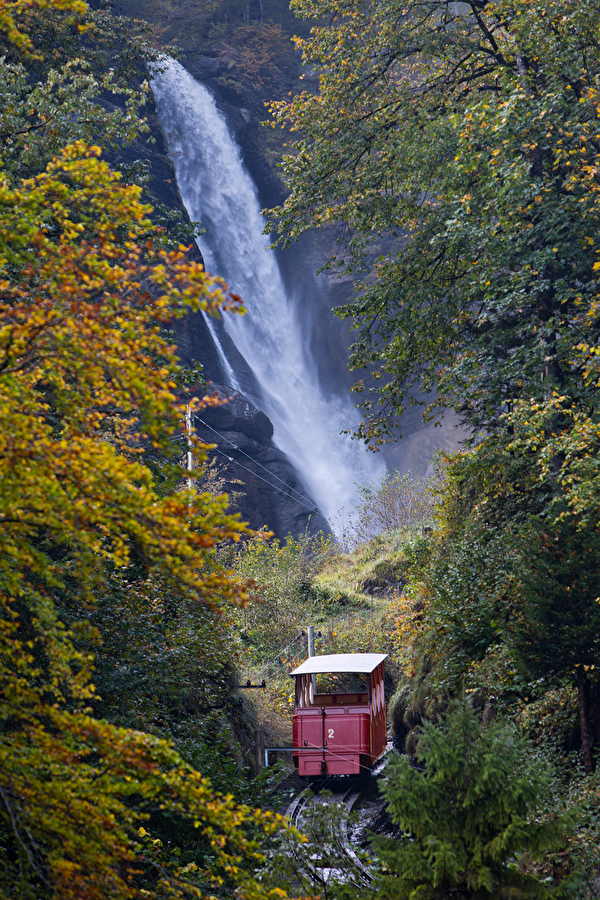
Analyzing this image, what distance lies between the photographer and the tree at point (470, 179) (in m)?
11.1

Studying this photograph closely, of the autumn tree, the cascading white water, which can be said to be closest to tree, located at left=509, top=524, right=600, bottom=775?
the autumn tree

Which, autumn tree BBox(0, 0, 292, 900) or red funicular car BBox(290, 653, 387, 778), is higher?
autumn tree BBox(0, 0, 292, 900)

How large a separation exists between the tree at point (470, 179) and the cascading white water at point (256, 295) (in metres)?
29.4

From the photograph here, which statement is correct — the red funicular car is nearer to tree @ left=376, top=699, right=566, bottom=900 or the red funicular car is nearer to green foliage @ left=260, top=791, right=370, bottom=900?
green foliage @ left=260, top=791, right=370, bottom=900

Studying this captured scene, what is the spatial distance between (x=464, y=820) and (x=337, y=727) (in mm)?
9795

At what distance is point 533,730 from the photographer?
10383 mm

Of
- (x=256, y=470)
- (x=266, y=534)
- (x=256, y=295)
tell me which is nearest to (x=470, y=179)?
(x=266, y=534)

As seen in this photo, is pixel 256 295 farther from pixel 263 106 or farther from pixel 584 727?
pixel 584 727

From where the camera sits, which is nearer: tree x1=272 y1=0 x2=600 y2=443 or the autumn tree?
the autumn tree

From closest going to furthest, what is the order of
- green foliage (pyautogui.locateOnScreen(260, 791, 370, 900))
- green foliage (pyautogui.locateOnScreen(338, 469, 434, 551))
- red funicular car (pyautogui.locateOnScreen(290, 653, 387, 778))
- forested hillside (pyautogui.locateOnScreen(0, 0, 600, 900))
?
forested hillside (pyautogui.locateOnScreen(0, 0, 600, 900))
green foliage (pyautogui.locateOnScreen(260, 791, 370, 900))
red funicular car (pyautogui.locateOnScreen(290, 653, 387, 778))
green foliage (pyautogui.locateOnScreen(338, 469, 434, 551))

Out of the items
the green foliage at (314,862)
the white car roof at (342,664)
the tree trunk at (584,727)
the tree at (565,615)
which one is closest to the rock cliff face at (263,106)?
the white car roof at (342,664)

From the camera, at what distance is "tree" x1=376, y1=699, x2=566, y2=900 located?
16.1 feet

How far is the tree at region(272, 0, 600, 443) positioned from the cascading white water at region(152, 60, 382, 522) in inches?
1158

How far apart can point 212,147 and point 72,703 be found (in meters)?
47.4
